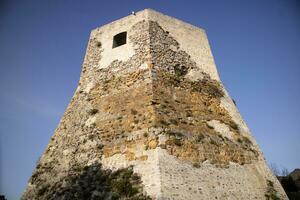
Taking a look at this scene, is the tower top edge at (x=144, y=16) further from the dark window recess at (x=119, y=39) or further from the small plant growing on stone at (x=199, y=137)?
the small plant growing on stone at (x=199, y=137)

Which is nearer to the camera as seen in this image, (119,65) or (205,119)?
(205,119)

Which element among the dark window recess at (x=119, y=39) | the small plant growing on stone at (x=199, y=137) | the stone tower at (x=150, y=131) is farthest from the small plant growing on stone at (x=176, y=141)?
the dark window recess at (x=119, y=39)

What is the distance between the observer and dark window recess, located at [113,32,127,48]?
38.8ft

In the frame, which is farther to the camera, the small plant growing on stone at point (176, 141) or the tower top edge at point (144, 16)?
the tower top edge at point (144, 16)

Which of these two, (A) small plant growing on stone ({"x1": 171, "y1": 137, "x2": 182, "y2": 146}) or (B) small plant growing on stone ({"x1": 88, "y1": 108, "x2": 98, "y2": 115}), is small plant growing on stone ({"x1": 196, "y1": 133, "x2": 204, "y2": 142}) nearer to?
(A) small plant growing on stone ({"x1": 171, "y1": 137, "x2": 182, "y2": 146})

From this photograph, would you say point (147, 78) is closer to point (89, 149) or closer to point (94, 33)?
point (89, 149)

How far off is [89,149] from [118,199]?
2.34 m

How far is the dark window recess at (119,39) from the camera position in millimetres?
11834

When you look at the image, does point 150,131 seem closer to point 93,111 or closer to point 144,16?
point 93,111

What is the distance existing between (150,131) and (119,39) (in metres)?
5.97

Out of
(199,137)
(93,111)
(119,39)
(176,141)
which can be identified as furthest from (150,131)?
(119,39)

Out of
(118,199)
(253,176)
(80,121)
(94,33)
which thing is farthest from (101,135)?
(94,33)

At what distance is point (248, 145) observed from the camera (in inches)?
371

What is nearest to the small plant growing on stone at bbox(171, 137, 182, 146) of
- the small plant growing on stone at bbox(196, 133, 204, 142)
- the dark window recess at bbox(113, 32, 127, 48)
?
the small plant growing on stone at bbox(196, 133, 204, 142)
